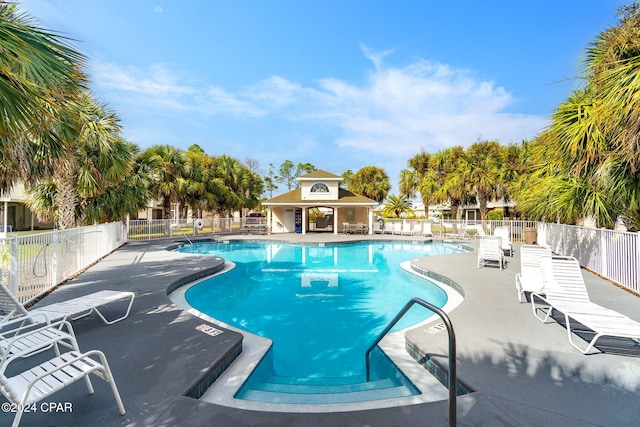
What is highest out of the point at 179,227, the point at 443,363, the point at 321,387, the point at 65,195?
the point at 65,195

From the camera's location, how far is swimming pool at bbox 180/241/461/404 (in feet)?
15.6

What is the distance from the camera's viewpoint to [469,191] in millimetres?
23969

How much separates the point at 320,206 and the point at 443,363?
21362 mm

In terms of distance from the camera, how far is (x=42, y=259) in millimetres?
6176

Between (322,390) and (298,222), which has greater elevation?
(298,222)

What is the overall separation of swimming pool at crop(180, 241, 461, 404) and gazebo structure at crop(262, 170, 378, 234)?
33.6 feet

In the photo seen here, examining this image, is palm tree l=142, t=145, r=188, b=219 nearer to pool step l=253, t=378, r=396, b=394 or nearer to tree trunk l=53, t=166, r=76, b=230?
tree trunk l=53, t=166, r=76, b=230

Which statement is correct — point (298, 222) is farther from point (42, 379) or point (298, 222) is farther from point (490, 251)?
point (42, 379)

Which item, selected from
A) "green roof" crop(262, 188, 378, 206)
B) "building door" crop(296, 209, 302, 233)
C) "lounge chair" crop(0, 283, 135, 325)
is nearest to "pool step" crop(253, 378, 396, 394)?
"lounge chair" crop(0, 283, 135, 325)

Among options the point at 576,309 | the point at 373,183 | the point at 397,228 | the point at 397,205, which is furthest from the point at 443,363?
the point at 373,183

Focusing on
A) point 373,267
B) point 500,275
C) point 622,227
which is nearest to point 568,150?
point 500,275

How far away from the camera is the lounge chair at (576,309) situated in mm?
3521

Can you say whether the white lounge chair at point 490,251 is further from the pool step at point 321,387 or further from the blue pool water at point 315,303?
the pool step at point 321,387

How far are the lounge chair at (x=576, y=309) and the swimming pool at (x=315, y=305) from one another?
7.93 ft
